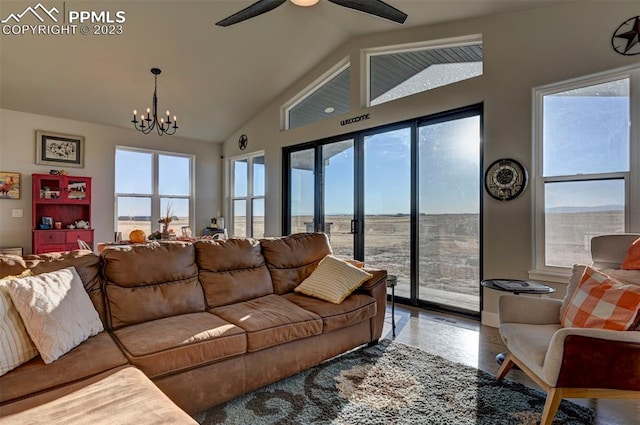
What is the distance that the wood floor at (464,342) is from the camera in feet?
6.43

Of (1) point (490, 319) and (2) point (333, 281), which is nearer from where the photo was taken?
(2) point (333, 281)

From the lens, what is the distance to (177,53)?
14.6ft

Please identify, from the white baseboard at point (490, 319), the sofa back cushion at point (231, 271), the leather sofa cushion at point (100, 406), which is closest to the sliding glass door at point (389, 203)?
the white baseboard at point (490, 319)

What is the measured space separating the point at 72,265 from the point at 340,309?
183 centimetres

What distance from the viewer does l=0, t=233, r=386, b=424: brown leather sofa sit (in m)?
1.33

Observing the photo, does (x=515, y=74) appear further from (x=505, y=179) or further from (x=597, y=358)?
(x=597, y=358)

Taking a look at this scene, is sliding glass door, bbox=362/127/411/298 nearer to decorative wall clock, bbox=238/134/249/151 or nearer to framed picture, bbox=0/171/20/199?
decorative wall clock, bbox=238/134/249/151

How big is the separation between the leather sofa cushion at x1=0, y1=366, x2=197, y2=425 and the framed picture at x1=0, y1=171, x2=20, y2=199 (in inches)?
205

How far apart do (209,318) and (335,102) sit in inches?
163

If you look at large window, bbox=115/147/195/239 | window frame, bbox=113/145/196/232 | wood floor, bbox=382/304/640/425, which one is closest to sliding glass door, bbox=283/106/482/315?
wood floor, bbox=382/304/640/425

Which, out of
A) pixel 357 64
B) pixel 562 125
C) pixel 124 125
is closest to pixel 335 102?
pixel 357 64

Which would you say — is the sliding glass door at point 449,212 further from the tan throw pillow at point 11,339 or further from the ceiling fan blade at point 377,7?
the tan throw pillow at point 11,339

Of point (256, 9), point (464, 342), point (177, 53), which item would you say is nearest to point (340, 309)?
point (464, 342)

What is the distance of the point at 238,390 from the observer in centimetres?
200
